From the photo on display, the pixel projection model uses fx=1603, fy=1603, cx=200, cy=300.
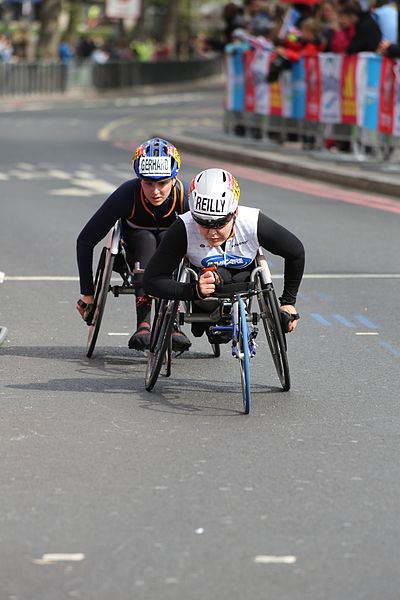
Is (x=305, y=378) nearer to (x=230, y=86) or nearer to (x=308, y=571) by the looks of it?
(x=308, y=571)

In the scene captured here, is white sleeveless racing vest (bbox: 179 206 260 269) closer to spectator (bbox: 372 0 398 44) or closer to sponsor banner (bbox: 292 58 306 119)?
spectator (bbox: 372 0 398 44)

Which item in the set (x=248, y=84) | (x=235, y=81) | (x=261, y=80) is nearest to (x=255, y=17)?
(x=235, y=81)

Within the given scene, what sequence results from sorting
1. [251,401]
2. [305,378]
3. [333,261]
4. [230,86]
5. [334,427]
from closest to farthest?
[334,427]
[251,401]
[305,378]
[333,261]
[230,86]

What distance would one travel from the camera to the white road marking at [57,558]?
543 cm

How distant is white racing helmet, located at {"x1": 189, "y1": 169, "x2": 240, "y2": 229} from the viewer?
7.91 meters

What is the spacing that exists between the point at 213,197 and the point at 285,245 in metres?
0.55

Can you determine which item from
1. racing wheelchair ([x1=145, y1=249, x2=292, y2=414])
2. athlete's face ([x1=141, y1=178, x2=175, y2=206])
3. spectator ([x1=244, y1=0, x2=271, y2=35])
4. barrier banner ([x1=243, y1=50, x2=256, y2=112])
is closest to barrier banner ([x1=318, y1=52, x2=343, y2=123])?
barrier banner ([x1=243, y1=50, x2=256, y2=112])

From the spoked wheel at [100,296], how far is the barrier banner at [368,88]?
12.4 metres

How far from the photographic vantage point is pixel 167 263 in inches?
324

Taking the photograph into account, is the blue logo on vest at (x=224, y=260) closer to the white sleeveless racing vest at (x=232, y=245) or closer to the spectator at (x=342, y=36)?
the white sleeveless racing vest at (x=232, y=245)

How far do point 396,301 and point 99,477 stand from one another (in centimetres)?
559

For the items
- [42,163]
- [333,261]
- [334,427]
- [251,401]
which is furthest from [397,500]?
[42,163]

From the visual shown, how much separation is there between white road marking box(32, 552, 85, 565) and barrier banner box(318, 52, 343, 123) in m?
18.0

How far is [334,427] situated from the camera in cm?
766
